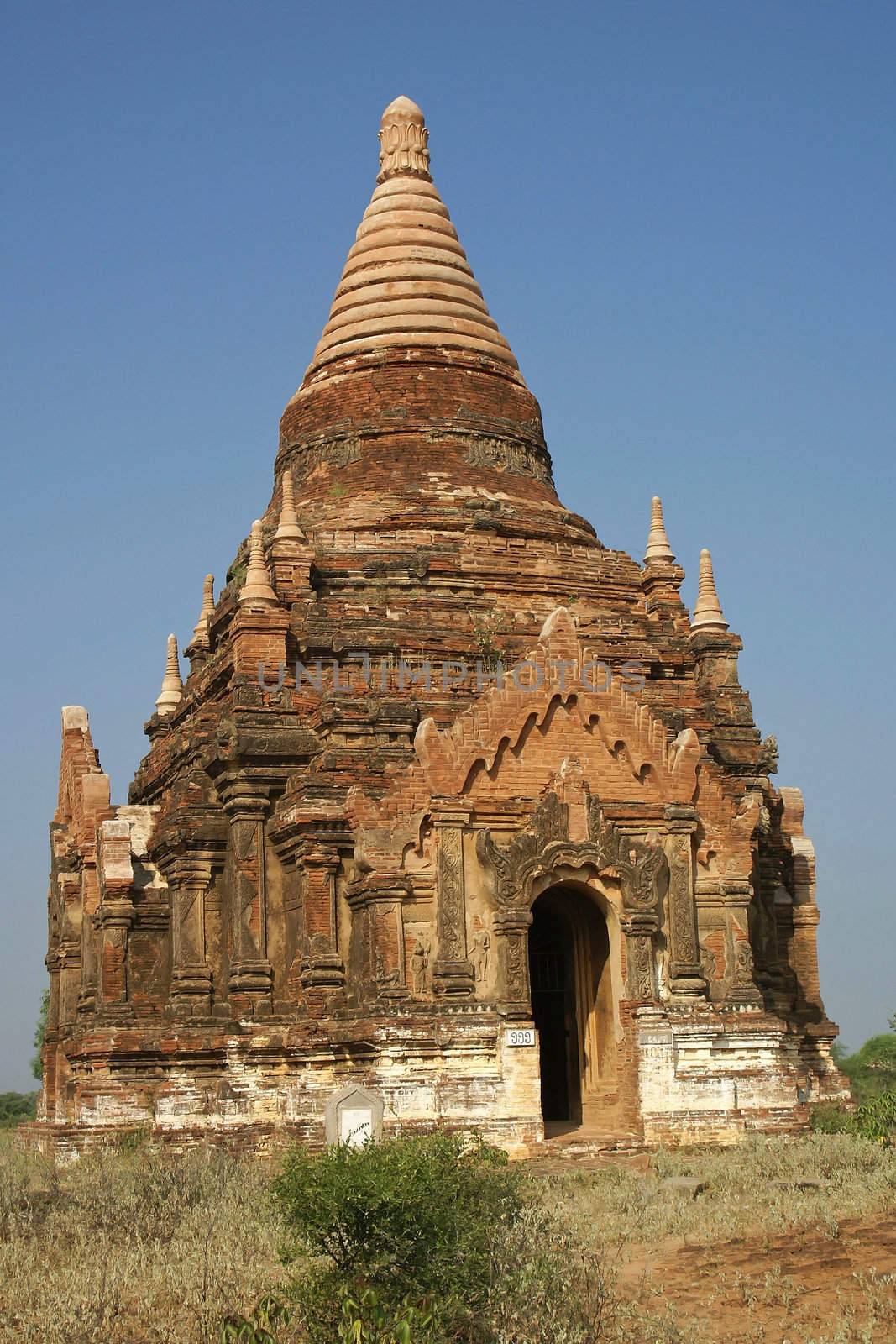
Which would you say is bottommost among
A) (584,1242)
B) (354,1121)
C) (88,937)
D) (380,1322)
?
(380,1322)

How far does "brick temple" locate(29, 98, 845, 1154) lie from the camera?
2061cm

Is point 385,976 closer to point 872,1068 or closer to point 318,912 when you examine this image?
point 318,912

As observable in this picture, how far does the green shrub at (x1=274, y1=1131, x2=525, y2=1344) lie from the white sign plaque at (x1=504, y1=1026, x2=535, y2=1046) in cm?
694

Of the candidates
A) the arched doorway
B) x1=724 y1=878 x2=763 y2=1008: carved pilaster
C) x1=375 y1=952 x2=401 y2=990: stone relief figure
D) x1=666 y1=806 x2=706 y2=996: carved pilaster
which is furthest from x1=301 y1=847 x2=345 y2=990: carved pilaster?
x1=724 y1=878 x2=763 y2=1008: carved pilaster

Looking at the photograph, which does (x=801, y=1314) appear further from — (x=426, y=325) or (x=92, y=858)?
(x=426, y=325)

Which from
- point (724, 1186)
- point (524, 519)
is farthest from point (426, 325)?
point (724, 1186)

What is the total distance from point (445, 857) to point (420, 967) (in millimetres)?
1260

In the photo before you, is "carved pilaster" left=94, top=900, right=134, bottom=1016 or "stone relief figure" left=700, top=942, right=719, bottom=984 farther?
"carved pilaster" left=94, top=900, right=134, bottom=1016

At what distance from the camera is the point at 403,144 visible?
96.5 ft

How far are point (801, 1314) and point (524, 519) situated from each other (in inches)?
578

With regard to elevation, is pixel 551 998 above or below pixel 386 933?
below

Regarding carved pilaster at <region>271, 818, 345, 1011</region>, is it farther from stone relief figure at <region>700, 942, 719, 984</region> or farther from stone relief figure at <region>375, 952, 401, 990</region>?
stone relief figure at <region>700, 942, 719, 984</region>

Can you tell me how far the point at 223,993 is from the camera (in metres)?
22.4

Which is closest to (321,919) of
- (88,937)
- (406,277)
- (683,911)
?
(683,911)
